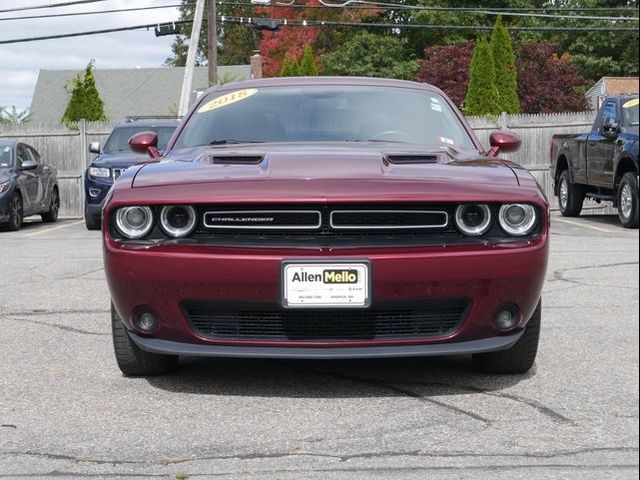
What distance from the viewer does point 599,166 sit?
17078 millimetres

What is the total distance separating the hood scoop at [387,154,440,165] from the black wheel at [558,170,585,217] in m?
14.2

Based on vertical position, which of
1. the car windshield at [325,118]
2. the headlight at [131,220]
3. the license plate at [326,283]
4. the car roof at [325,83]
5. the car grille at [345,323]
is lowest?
the car grille at [345,323]

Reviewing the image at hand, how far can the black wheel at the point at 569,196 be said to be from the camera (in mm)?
18891

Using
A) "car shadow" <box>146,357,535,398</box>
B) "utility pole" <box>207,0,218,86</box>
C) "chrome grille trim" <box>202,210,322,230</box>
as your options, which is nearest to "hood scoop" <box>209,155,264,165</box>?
"chrome grille trim" <box>202,210,322,230</box>

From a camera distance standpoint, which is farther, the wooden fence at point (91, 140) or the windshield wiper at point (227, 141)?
the wooden fence at point (91, 140)

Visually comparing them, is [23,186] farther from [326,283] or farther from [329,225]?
[326,283]

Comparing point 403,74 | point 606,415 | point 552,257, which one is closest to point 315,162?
point 606,415

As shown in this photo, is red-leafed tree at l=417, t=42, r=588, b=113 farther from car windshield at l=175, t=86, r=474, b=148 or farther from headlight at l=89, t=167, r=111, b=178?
car windshield at l=175, t=86, r=474, b=148

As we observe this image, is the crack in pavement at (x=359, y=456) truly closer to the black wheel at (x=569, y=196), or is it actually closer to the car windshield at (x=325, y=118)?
the car windshield at (x=325, y=118)

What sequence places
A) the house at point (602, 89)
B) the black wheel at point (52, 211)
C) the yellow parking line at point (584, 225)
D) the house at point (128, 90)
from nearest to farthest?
the yellow parking line at point (584, 225) → the black wheel at point (52, 211) → the house at point (602, 89) → the house at point (128, 90)

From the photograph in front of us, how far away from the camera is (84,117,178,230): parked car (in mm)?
16828

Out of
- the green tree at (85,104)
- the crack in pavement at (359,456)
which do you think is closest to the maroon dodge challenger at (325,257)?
the crack in pavement at (359,456)

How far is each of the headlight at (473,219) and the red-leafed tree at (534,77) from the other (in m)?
39.5

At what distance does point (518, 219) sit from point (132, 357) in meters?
1.86
